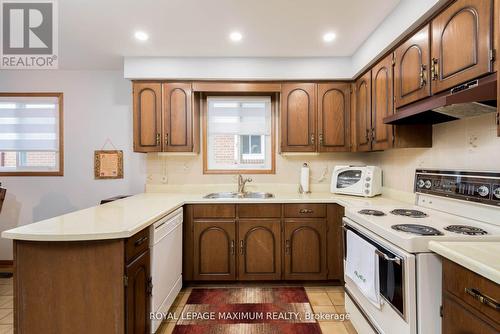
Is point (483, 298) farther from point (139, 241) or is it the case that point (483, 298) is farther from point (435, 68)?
point (139, 241)

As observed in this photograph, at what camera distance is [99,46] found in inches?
95.0

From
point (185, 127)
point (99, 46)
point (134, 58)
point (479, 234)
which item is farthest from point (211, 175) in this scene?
point (479, 234)

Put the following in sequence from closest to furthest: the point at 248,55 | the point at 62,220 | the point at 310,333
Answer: the point at 62,220, the point at 310,333, the point at 248,55

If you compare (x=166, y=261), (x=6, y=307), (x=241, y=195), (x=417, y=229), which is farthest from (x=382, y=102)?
(x=6, y=307)

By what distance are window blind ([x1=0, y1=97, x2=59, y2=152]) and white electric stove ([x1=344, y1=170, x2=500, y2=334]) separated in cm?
355

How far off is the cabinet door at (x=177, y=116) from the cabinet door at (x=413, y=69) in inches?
77.9

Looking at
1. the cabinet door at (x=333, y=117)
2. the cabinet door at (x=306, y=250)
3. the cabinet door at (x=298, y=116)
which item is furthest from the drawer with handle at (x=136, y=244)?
the cabinet door at (x=333, y=117)

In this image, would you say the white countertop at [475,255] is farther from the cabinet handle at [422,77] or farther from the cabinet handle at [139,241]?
the cabinet handle at [139,241]

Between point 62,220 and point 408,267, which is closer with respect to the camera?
point 408,267

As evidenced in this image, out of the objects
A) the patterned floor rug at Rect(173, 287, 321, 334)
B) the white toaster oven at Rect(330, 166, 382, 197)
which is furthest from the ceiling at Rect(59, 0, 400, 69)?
the patterned floor rug at Rect(173, 287, 321, 334)

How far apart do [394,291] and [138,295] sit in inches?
57.0

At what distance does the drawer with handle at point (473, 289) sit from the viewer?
815 millimetres

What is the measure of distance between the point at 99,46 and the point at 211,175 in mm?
1759

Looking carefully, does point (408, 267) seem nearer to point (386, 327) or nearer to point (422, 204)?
point (386, 327)
